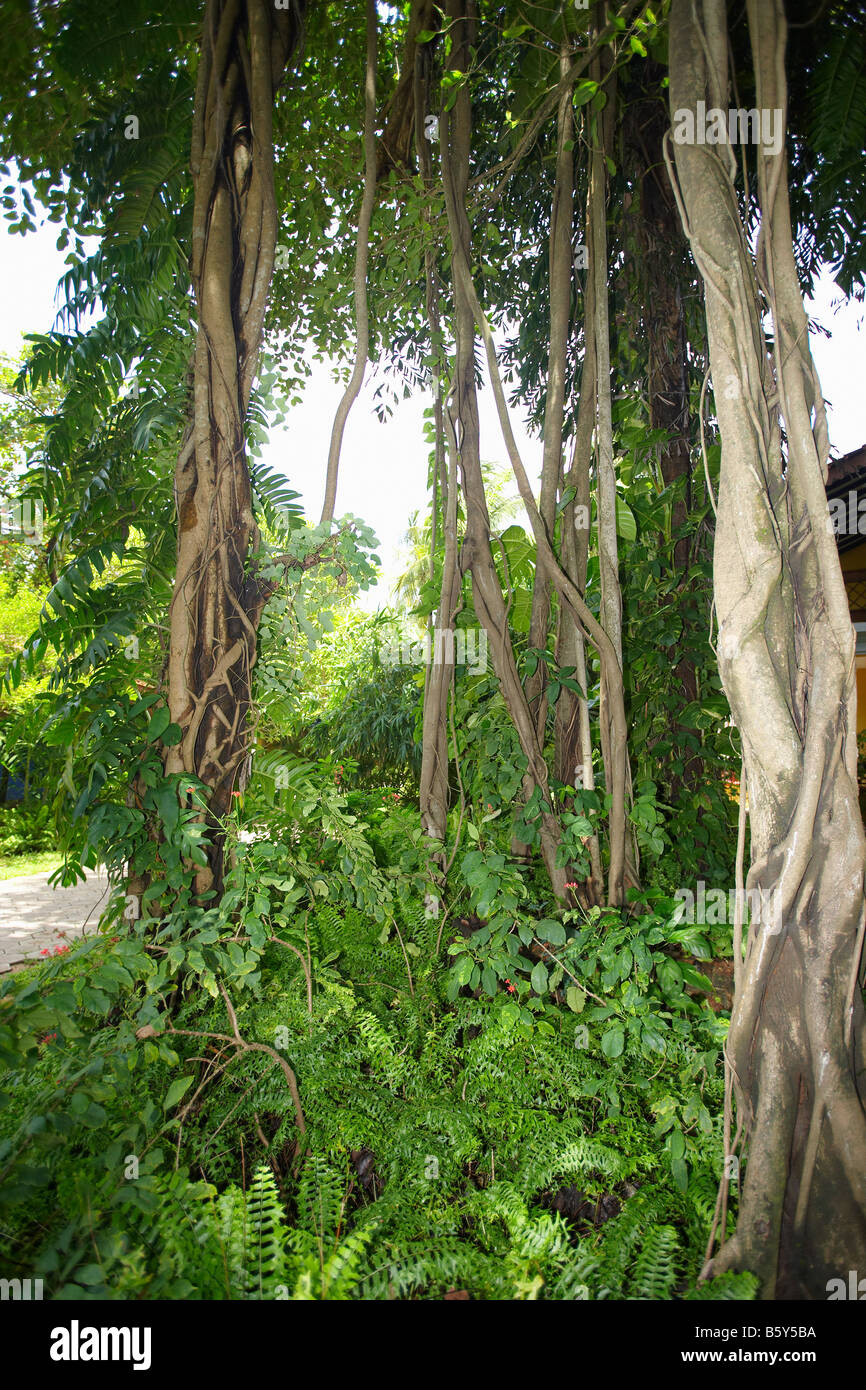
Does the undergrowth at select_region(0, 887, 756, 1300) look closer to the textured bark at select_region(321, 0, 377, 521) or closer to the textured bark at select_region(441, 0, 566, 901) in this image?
the textured bark at select_region(441, 0, 566, 901)

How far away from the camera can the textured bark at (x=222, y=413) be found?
2232 millimetres

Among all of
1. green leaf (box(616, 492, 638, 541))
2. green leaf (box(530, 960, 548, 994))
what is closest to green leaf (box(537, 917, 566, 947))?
green leaf (box(530, 960, 548, 994))

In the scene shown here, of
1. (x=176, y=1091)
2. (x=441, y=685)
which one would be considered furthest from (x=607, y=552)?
(x=176, y=1091)

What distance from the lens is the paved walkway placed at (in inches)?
147

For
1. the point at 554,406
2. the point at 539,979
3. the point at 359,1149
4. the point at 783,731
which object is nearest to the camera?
the point at 783,731

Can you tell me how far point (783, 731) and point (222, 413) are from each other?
1.87 meters

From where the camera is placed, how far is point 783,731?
4.90 ft

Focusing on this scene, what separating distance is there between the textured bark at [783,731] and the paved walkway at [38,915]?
280 cm

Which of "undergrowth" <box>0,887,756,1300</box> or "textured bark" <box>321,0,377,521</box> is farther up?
"textured bark" <box>321,0,377,521</box>

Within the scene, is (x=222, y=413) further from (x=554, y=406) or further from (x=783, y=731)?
(x=783, y=731)

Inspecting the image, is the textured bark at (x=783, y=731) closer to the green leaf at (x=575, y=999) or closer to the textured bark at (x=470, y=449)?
the green leaf at (x=575, y=999)

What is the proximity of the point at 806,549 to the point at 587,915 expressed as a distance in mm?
1203

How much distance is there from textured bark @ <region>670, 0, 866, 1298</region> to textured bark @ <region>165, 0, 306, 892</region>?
137 centimetres

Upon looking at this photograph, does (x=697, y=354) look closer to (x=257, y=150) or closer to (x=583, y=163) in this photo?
(x=583, y=163)
